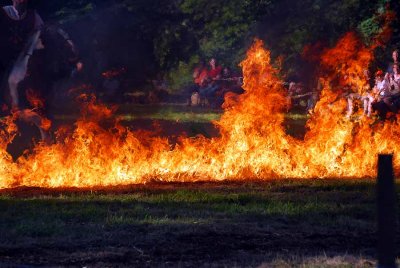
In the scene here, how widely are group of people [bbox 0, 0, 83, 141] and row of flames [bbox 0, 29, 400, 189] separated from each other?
9.21 ft

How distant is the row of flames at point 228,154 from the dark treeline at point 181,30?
11125 mm

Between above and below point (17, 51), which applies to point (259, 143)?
below

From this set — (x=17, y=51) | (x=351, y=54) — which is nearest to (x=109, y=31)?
(x=17, y=51)

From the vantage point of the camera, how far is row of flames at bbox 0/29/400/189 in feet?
49.7

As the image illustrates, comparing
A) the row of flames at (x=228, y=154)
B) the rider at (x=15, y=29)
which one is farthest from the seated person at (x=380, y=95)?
the rider at (x=15, y=29)

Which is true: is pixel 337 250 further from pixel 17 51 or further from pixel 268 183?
pixel 17 51

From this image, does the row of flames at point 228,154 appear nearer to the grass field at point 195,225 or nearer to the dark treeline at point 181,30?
the grass field at point 195,225

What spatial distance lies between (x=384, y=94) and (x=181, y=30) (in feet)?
25.0

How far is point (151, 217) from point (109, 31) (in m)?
18.7

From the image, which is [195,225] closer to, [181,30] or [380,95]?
[380,95]

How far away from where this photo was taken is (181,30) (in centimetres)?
2872

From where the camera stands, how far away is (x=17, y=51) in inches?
837

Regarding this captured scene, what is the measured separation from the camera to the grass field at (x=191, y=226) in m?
8.82

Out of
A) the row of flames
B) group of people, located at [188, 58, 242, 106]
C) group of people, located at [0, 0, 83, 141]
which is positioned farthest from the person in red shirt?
the row of flames
